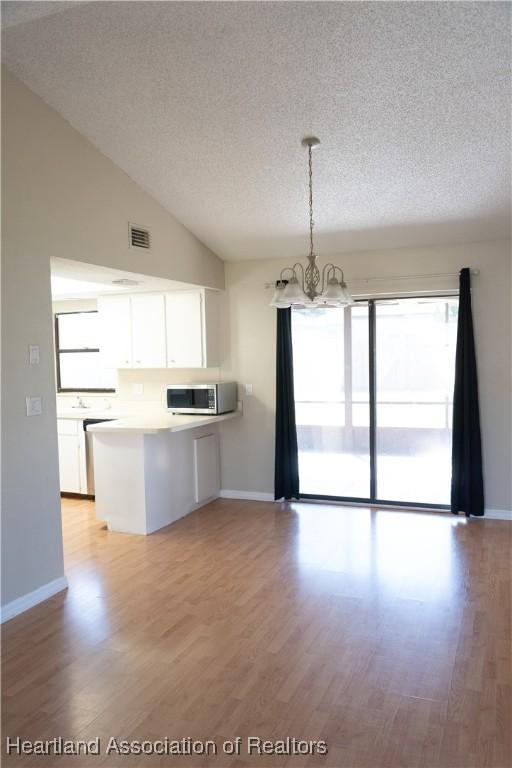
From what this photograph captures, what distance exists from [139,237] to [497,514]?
3.88m

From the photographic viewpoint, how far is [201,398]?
18.2 ft

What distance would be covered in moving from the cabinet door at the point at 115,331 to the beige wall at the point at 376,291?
→ 3.30 ft

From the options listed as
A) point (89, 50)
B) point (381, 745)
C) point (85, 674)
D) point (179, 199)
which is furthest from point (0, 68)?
point (381, 745)

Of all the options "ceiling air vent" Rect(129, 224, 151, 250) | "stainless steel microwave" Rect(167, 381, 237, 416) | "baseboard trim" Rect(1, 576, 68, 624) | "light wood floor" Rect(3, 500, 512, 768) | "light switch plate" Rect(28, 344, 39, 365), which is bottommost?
"light wood floor" Rect(3, 500, 512, 768)

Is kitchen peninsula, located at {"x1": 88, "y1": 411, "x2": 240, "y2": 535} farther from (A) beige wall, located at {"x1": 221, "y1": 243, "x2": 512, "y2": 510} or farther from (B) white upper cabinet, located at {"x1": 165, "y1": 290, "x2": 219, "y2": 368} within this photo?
Answer: (A) beige wall, located at {"x1": 221, "y1": 243, "x2": 512, "y2": 510}

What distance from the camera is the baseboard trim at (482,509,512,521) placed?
16.4 ft

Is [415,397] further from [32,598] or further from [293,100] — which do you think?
[32,598]

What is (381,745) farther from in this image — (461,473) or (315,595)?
(461,473)

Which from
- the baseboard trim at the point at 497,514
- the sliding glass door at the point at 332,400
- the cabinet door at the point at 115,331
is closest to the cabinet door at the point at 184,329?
the cabinet door at the point at 115,331

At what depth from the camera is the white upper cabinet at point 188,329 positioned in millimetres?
5562

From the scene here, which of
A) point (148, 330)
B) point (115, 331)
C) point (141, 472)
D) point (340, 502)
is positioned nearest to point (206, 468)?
point (141, 472)

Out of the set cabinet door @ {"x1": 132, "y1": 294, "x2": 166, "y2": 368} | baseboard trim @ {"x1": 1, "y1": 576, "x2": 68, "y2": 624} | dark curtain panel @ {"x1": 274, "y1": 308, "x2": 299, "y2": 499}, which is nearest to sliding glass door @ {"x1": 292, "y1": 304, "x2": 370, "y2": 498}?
dark curtain panel @ {"x1": 274, "y1": 308, "x2": 299, "y2": 499}

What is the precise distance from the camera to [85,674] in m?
2.71

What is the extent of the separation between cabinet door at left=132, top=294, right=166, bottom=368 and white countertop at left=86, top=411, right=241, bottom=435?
0.57 meters
